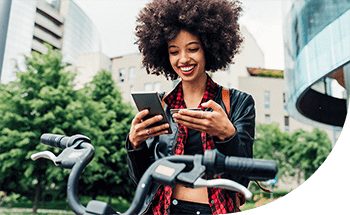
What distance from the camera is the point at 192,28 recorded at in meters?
1.72

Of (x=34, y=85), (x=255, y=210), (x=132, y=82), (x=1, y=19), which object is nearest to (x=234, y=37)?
(x=255, y=210)

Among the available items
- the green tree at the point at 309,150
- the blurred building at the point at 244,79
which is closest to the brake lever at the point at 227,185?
the green tree at the point at 309,150

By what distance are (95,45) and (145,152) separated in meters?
29.1

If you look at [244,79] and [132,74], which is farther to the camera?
[244,79]

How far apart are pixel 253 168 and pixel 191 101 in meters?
0.97

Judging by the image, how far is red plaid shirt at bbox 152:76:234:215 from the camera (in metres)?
1.41

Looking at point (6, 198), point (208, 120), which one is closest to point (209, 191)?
point (208, 120)

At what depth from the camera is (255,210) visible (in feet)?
3.55

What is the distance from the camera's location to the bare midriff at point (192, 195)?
1.48 m

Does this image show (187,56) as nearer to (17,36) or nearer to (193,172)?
(193,172)

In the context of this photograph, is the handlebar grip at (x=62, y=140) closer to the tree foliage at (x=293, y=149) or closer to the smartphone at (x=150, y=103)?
the smartphone at (x=150, y=103)

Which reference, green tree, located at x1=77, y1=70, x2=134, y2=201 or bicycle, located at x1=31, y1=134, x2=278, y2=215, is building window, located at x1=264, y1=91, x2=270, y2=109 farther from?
bicycle, located at x1=31, y1=134, x2=278, y2=215

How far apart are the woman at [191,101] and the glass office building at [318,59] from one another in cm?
1066

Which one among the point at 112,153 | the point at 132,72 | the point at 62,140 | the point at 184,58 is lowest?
the point at 112,153
